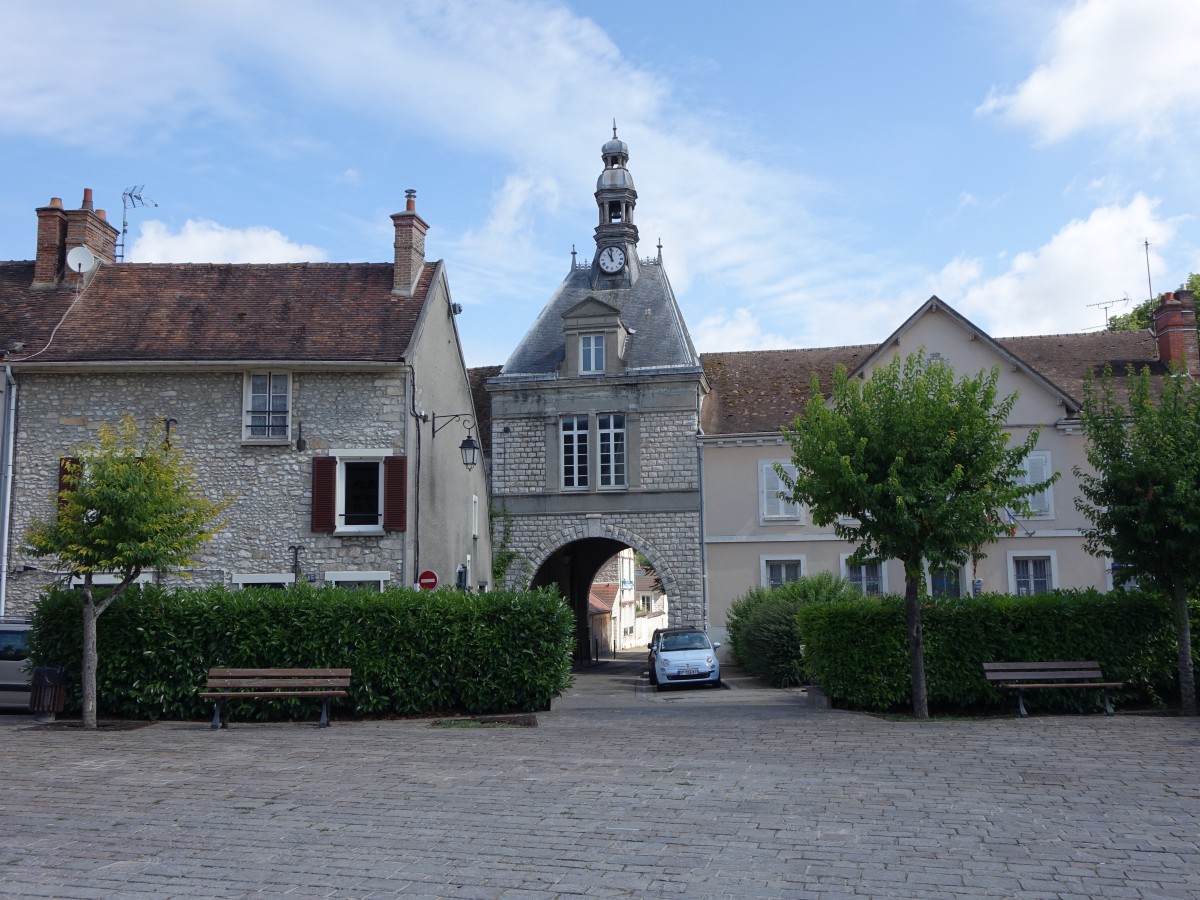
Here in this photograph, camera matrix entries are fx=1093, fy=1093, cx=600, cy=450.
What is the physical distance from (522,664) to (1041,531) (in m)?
16.6

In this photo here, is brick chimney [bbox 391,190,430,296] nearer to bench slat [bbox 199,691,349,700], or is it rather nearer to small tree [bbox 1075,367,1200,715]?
bench slat [bbox 199,691,349,700]

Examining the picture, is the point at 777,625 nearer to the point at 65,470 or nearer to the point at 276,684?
the point at 276,684

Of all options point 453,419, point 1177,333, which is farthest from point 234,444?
point 1177,333

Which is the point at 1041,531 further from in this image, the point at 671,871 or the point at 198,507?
the point at 671,871

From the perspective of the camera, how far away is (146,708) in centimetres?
1600

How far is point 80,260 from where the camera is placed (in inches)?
901

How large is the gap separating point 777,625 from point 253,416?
1138cm

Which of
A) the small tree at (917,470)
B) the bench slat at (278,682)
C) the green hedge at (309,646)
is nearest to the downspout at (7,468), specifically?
the green hedge at (309,646)

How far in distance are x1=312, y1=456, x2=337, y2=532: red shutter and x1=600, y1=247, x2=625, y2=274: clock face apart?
46.8ft

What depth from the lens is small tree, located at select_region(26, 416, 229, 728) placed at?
1490cm

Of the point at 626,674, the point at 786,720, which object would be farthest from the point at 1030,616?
the point at 626,674

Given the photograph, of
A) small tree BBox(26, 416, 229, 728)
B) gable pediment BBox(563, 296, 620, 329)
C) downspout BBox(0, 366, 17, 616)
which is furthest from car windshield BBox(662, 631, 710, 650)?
downspout BBox(0, 366, 17, 616)

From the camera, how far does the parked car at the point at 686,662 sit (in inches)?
925

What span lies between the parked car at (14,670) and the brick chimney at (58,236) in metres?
9.21
